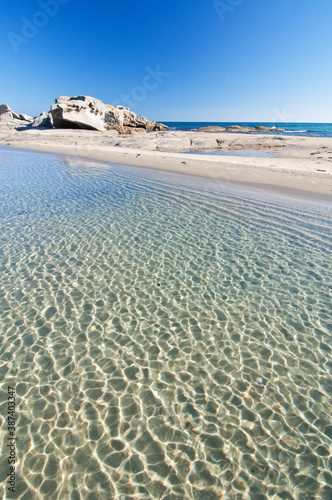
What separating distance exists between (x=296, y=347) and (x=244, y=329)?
66 cm

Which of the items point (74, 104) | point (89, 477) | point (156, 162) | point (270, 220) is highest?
point (74, 104)

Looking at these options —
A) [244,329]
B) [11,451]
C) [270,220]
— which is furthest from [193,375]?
[270,220]

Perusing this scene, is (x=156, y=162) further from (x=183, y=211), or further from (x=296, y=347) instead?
(x=296, y=347)

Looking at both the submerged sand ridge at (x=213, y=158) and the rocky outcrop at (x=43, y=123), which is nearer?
the submerged sand ridge at (x=213, y=158)

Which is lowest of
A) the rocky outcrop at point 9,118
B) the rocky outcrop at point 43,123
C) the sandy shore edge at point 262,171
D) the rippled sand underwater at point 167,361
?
the rippled sand underwater at point 167,361

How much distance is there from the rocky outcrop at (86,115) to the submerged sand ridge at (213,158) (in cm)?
196

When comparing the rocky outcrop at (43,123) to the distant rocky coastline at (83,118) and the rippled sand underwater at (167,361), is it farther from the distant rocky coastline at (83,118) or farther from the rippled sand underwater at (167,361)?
the rippled sand underwater at (167,361)

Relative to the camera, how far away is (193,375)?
10.0 feet

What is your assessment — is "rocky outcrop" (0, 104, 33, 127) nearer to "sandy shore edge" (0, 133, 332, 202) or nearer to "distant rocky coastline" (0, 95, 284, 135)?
"distant rocky coastline" (0, 95, 284, 135)

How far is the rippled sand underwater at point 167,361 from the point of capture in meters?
2.22

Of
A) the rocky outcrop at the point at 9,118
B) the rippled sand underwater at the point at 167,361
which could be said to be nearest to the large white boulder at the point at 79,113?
the rocky outcrop at the point at 9,118

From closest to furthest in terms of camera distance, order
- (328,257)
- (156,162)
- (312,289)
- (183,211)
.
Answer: (312,289) < (328,257) < (183,211) < (156,162)

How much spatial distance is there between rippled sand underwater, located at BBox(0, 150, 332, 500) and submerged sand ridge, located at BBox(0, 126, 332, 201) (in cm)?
627

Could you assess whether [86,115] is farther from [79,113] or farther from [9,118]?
[9,118]
